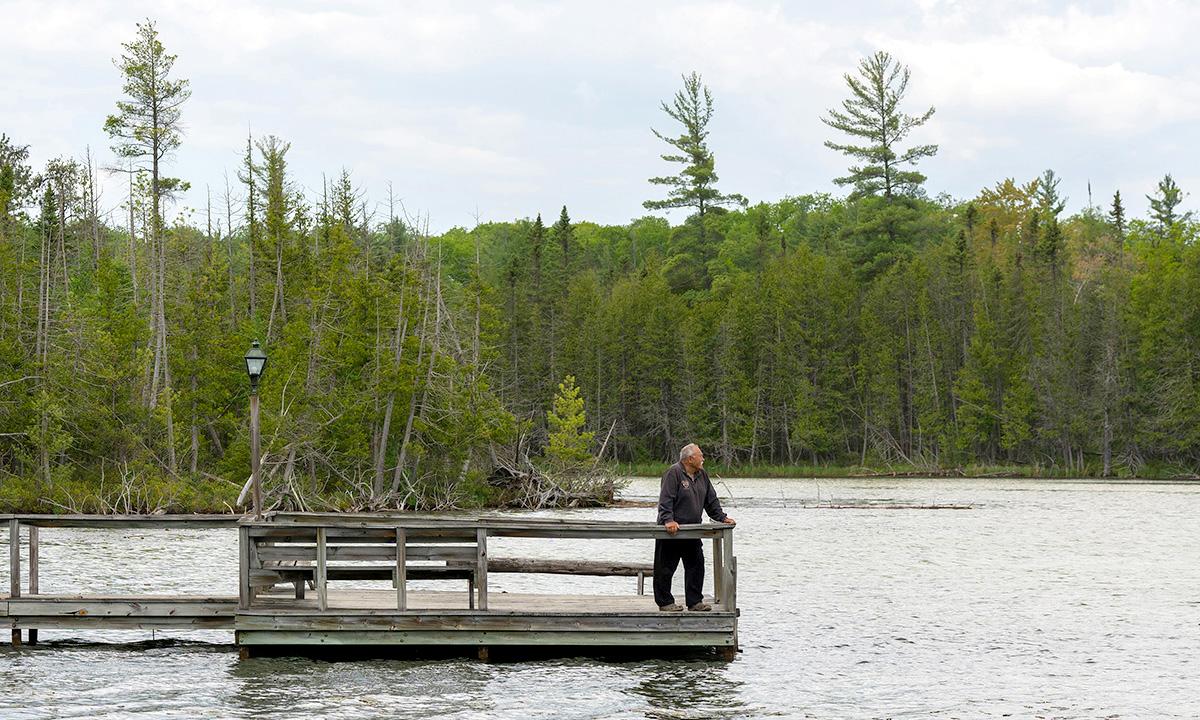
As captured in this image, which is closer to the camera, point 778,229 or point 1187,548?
point 1187,548

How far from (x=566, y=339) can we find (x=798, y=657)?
80.4 metres

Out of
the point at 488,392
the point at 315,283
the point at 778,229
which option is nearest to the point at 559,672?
the point at 488,392

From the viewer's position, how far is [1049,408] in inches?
3514

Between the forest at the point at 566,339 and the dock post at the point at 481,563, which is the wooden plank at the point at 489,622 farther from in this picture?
the forest at the point at 566,339

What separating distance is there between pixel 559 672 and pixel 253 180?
2684 inches

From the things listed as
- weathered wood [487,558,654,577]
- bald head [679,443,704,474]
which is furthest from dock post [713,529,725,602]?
weathered wood [487,558,654,577]

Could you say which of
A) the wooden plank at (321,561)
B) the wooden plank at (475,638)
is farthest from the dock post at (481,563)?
the wooden plank at (321,561)

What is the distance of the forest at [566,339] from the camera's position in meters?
51.2

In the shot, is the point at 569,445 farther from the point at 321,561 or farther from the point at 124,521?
the point at 321,561

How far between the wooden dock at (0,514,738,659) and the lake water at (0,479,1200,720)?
1.35 ft

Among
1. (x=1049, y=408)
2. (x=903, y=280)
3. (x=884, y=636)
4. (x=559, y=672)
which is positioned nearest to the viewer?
(x=559, y=672)

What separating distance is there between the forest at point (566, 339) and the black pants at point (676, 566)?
90.6 ft

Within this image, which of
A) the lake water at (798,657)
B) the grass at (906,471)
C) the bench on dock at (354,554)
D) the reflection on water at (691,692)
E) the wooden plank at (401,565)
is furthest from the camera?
the grass at (906,471)

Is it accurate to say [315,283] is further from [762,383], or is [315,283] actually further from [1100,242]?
[1100,242]
